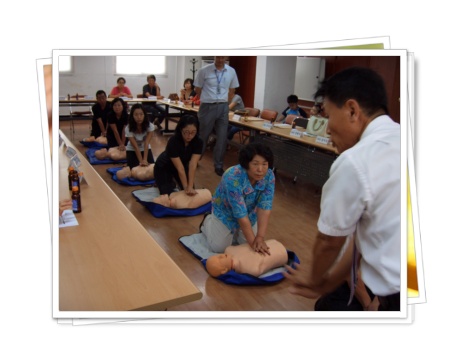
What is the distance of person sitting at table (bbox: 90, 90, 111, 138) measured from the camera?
3.79 metres

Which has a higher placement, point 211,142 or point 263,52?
point 263,52

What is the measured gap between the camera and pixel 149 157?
13.4ft

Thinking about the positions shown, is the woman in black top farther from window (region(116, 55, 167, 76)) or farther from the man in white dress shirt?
the man in white dress shirt

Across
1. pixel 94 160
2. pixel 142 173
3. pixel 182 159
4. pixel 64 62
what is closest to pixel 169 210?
pixel 182 159

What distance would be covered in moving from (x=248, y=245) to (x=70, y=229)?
983 millimetres

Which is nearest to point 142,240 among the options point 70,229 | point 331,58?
point 70,229

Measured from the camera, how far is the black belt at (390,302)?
4.23 feet

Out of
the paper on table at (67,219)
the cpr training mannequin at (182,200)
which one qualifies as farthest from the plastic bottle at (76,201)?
the cpr training mannequin at (182,200)

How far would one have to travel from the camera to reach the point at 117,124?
4.15m

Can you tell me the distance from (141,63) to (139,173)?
237cm

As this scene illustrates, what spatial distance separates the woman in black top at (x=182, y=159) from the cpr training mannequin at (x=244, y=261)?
102 cm

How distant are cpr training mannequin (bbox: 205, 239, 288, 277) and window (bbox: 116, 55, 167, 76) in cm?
101

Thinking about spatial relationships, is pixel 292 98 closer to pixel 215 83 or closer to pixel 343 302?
pixel 215 83

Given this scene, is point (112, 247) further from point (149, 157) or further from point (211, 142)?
point (149, 157)
